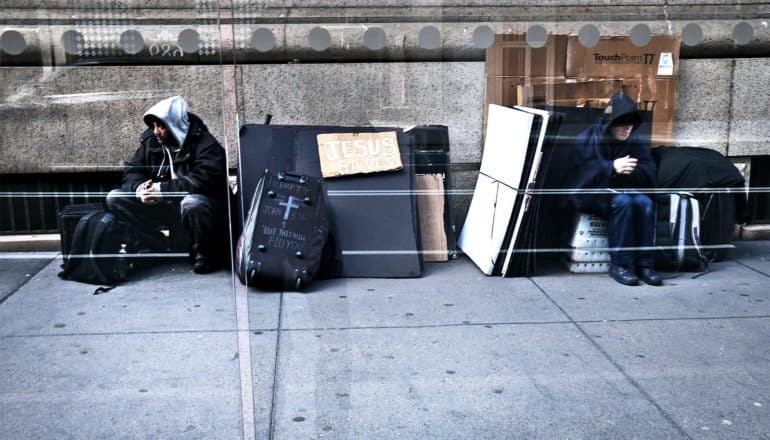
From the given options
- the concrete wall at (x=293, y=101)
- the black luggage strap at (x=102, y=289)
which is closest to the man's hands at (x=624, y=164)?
the concrete wall at (x=293, y=101)

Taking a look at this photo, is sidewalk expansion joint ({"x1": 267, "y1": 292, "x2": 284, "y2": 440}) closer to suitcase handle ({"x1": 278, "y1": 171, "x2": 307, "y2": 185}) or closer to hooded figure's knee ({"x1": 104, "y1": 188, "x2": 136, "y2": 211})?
suitcase handle ({"x1": 278, "y1": 171, "x2": 307, "y2": 185})

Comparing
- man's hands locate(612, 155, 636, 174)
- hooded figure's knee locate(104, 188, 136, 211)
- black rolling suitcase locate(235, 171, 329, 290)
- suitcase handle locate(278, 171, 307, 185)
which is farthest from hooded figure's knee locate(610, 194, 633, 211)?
hooded figure's knee locate(104, 188, 136, 211)

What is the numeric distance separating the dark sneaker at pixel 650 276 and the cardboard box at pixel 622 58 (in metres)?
1.06

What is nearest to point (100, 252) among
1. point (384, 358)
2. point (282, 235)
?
point (282, 235)

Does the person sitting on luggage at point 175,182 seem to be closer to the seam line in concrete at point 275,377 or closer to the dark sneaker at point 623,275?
the seam line in concrete at point 275,377

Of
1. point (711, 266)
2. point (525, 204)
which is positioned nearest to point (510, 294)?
point (525, 204)

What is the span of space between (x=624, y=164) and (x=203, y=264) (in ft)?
7.71

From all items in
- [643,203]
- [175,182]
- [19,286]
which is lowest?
[19,286]

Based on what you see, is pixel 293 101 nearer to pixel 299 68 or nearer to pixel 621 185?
pixel 299 68

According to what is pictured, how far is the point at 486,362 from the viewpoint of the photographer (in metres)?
3.17

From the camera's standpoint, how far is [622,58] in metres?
3.92

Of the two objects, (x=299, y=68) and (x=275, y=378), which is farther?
(x=299, y=68)

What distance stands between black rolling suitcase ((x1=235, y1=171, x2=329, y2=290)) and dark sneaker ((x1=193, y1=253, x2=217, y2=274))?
122mm

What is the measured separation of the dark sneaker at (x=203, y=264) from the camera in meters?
3.75
